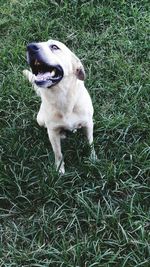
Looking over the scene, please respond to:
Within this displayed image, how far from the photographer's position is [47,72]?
3746mm

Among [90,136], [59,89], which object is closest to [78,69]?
[59,89]

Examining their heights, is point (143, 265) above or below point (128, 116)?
below

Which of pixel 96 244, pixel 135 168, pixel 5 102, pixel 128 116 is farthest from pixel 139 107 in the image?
pixel 96 244

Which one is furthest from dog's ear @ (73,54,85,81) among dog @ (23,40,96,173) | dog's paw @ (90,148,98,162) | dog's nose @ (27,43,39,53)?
dog's paw @ (90,148,98,162)

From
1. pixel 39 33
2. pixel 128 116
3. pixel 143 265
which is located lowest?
pixel 143 265

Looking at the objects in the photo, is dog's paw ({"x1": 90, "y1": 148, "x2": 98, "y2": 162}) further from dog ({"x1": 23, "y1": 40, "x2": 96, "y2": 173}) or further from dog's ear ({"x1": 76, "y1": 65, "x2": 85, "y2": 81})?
dog's ear ({"x1": 76, "y1": 65, "x2": 85, "y2": 81})

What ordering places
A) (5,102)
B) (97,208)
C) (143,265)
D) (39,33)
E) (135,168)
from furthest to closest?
(39,33)
(5,102)
(135,168)
(97,208)
(143,265)

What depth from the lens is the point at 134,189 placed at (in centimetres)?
406

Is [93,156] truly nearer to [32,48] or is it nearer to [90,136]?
[90,136]

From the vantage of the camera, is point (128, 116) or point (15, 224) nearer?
point (15, 224)

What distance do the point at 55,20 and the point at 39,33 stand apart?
32 cm

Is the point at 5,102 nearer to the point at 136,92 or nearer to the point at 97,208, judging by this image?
the point at 136,92

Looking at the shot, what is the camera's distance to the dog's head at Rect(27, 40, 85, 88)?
361 centimetres

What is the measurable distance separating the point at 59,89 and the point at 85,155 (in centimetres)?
81
